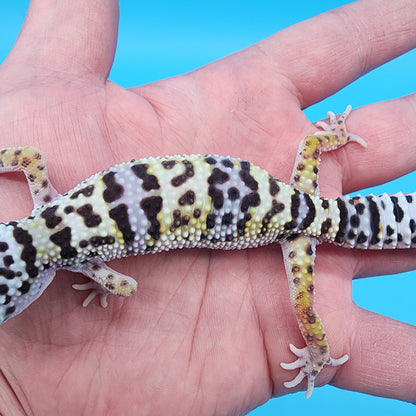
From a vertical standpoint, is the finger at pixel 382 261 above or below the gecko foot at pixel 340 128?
below

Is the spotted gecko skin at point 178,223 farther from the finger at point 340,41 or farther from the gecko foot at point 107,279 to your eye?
the finger at point 340,41

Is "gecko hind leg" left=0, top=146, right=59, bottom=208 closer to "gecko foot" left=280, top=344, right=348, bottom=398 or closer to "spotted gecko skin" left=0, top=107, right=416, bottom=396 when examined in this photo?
"spotted gecko skin" left=0, top=107, right=416, bottom=396

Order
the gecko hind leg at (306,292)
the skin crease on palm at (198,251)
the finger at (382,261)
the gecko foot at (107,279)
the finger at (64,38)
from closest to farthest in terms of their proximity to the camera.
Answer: the gecko foot at (107,279) < the skin crease on palm at (198,251) < the gecko hind leg at (306,292) < the finger at (64,38) < the finger at (382,261)

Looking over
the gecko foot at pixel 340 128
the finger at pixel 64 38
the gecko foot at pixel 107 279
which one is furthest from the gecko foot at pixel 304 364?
the finger at pixel 64 38

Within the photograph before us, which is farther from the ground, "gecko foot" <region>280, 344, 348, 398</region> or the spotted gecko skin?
the spotted gecko skin

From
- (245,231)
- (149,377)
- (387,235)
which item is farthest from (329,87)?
(149,377)

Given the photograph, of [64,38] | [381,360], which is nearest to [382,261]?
[381,360]

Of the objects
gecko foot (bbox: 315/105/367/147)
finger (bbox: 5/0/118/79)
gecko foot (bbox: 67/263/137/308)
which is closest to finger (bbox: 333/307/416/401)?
gecko foot (bbox: 315/105/367/147)

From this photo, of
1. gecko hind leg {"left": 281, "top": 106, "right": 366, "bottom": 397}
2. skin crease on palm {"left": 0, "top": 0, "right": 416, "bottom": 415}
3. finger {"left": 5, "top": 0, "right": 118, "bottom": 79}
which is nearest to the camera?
skin crease on palm {"left": 0, "top": 0, "right": 416, "bottom": 415}
